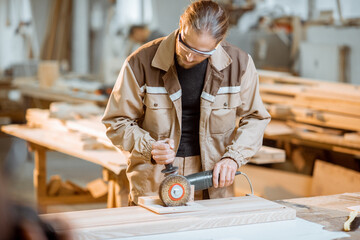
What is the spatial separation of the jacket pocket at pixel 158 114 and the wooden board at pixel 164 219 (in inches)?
16.9

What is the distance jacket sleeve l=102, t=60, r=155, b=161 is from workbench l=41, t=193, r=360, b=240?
370mm

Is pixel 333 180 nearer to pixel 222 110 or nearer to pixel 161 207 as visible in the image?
pixel 222 110

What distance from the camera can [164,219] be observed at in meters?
2.07

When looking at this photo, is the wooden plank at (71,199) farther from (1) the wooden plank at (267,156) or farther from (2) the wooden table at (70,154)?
(1) the wooden plank at (267,156)

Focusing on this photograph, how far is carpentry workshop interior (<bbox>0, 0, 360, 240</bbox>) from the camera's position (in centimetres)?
207

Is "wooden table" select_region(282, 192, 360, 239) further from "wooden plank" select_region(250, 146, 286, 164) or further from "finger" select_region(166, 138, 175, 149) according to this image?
"wooden plank" select_region(250, 146, 286, 164)

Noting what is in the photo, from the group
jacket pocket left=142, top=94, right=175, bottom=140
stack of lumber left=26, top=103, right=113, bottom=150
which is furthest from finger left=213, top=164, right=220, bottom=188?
stack of lumber left=26, top=103, right=113, bottom=150

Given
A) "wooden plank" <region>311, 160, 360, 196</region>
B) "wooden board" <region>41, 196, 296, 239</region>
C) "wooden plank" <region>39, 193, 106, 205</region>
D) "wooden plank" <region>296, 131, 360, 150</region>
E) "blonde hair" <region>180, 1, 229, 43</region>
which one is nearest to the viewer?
"wooden board" <region>41, 196, 296, 239</region>

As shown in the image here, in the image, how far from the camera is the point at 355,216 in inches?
88.6

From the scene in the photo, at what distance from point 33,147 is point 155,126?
8.60ft

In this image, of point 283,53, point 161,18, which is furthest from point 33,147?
point 161,18

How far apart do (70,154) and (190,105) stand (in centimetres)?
180

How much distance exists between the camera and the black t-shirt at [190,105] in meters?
2.56

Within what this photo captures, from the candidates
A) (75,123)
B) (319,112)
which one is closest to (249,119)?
(319,112)
